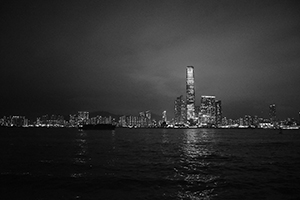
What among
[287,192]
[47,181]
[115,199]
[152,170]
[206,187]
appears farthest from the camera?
[152,170]

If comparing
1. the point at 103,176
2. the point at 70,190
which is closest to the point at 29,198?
the point at 70,190

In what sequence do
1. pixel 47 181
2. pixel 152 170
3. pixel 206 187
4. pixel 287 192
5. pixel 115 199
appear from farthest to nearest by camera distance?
pixel 152 170
pixel 47 181
pixel 206 187
pixel 287 192
pixel 115 199

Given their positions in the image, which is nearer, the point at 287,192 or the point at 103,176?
the point at 287,192

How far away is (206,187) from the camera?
20.1 metres

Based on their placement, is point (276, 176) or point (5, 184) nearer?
point (5, 184)

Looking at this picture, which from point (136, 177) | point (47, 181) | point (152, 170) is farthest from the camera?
point (152, 170)

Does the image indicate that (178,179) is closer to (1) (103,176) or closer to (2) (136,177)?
(2) (136,177)

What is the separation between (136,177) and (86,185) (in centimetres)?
541

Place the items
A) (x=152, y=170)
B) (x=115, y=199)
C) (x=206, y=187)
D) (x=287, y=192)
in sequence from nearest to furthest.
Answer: (x=115, y=199), (x=287, y=192), (x=206, y=187), (x=152, y=170)

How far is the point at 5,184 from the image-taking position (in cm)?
2066

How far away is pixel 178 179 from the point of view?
23234mm

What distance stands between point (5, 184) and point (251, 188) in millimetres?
21446

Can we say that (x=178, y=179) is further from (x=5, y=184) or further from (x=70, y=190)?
(x=5, y=184)

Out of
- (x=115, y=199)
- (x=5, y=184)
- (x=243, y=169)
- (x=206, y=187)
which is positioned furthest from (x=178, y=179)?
(x=5, y=184)
